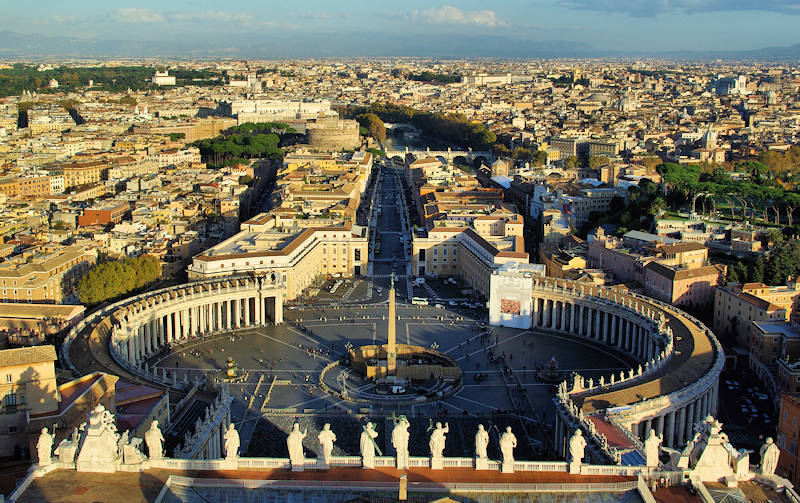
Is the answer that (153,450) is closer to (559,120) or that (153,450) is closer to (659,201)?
(659,201)

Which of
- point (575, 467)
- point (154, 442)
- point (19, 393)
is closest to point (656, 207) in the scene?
point (575, 467)

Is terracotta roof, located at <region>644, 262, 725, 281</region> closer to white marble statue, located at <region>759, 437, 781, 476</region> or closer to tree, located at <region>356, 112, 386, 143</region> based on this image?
white marble statue, located at <region>759, 437, 781, 476</region>

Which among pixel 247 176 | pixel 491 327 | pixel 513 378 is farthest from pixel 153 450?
pixel 247 176

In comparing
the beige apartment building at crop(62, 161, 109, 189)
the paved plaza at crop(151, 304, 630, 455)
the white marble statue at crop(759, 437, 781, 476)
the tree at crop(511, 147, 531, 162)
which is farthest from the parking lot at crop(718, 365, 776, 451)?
the tree at crop(511, 147, 531, 162)

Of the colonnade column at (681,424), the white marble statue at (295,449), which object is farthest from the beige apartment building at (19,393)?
the colonnade column at (681,424)

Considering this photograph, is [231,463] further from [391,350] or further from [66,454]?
[391,350]
